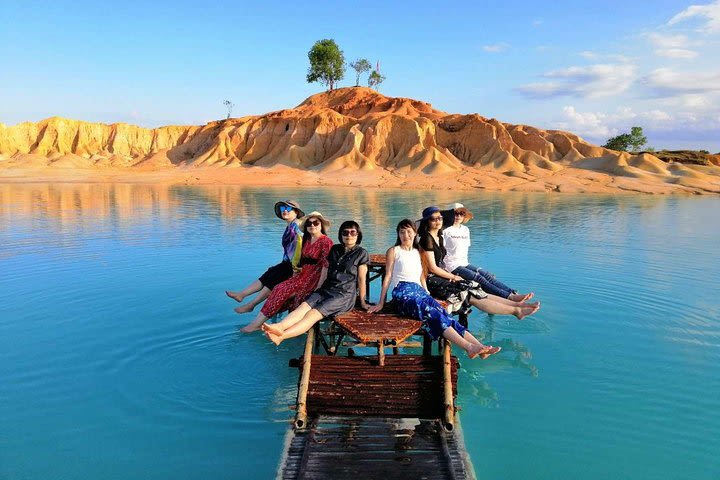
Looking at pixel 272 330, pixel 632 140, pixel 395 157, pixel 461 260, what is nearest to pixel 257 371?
pixel 272 330

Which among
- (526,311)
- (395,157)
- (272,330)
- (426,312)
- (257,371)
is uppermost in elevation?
(395,157)

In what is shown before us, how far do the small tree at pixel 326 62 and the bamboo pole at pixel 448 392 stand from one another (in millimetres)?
81365

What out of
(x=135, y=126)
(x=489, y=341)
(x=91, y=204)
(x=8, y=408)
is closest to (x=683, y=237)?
(x=489, y=341)

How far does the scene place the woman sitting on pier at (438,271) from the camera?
660 cm

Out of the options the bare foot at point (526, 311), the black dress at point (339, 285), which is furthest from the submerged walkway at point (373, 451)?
the bare foot at point (526, 311)

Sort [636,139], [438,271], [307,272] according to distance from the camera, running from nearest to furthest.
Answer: [438,271] → [307,272] → [636,139]

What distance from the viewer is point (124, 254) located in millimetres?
13719

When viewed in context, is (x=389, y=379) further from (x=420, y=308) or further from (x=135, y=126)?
(x=135, y=126)

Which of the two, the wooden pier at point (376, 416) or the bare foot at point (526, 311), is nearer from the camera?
the wooden pier at point (376, 416)

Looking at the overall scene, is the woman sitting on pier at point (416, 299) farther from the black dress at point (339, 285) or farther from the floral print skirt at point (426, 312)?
the black dress at point (339, 285)

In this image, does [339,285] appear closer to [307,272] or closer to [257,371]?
[307,272]

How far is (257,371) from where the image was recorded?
646 cm

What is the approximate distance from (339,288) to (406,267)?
0.81 metres

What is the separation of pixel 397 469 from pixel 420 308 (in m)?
1.87
